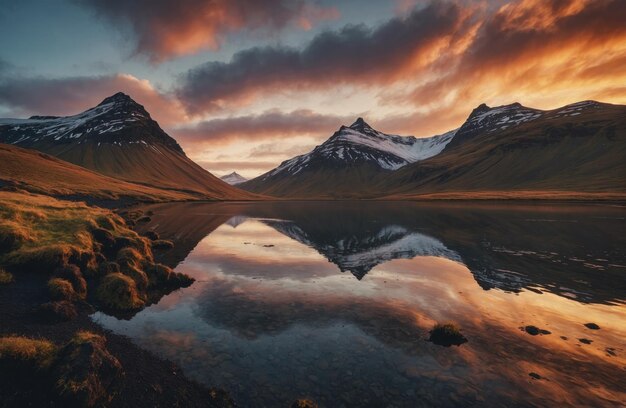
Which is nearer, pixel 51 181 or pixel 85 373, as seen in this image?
pixel 85 373

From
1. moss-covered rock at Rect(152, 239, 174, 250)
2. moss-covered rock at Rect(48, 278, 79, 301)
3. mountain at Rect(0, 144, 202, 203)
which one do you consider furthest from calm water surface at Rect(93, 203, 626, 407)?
mountain at Rect(0, 144, 202, 203)

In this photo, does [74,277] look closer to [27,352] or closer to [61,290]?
[61,290]

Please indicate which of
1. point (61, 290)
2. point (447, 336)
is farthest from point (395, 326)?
point (61, 290)

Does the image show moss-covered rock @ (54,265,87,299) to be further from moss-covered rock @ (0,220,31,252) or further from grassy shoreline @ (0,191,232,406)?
moss-covered rock @ (0,220,31,252)

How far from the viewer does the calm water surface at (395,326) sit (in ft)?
47.8

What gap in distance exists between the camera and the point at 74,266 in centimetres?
2484

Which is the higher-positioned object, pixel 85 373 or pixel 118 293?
pixel 85 373

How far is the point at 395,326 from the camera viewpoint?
21312 mm

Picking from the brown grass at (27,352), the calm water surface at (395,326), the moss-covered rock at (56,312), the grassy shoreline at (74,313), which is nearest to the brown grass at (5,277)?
the grassy shoreline at (74,313)

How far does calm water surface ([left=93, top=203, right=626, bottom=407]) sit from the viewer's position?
14562mm

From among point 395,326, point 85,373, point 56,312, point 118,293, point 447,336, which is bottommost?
point 395,326

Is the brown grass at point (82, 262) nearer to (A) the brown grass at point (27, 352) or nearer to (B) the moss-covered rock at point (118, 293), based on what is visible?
(B) the moss-covered rock at point (118, 293)

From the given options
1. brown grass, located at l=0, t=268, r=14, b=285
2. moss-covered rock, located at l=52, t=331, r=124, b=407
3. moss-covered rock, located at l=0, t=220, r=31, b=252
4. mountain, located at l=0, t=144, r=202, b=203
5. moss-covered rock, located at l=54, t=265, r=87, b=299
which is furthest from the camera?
mountain, located at l=0, t=144, r=202, b=203

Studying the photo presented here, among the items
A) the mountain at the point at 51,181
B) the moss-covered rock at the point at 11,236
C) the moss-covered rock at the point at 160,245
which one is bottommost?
the moss-covered rock at the point at 160,245
